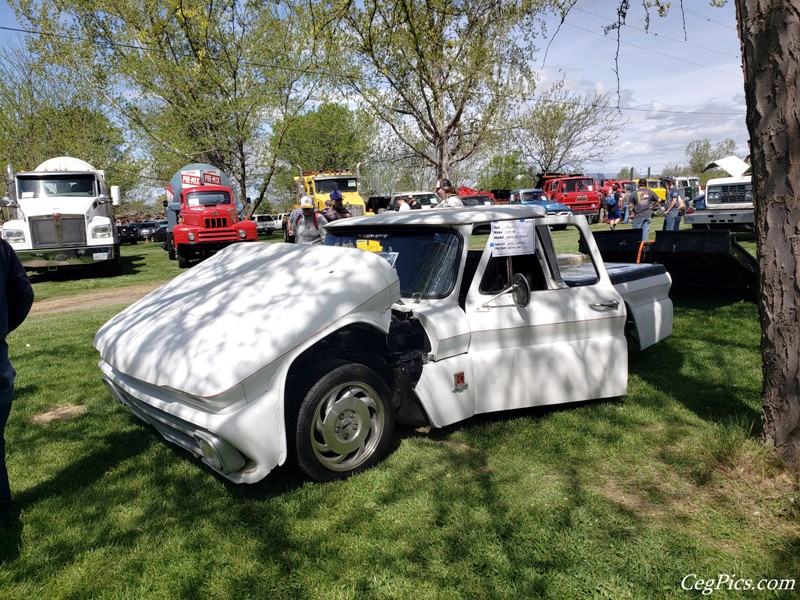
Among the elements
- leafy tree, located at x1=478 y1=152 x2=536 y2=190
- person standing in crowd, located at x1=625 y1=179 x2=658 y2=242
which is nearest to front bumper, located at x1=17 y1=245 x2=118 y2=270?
person standing in crowd, located at x1=625 y1=179 x2=658 y2=242

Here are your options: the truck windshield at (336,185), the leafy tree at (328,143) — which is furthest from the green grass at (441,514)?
the leafy tree at (328,143)

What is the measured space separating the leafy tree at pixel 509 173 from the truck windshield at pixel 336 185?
103ft

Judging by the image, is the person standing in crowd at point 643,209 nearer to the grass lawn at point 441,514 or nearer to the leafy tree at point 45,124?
the grass lawn at point 441,514

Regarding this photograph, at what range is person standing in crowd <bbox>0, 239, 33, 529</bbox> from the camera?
310 centimetres

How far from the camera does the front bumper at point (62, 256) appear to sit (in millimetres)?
14344

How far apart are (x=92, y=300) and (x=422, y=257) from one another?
32.4 feet

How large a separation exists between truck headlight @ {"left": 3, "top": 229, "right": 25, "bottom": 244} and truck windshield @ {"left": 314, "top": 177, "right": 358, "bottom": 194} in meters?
11.8

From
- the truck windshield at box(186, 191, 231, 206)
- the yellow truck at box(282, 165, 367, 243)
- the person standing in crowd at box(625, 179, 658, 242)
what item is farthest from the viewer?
the yellow truck at box(282, 165, 367, 243)

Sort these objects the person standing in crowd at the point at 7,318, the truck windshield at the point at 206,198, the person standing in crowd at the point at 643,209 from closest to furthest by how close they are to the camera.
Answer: the person standing in crowd at the point at 7,318 → the person standing in crowd at the point at 643,209 → the truck windshield at the point at 206,198

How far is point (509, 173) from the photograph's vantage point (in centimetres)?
5462

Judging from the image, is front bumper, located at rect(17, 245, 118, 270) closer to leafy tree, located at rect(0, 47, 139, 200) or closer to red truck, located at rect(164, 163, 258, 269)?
red truck, located at rect(164, 163, 258, 269)

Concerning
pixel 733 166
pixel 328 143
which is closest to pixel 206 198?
pixel 733 166

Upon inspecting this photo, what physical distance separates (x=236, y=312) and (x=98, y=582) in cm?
147

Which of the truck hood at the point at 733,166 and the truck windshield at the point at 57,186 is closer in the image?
the truck windshield at the point at 57,186
